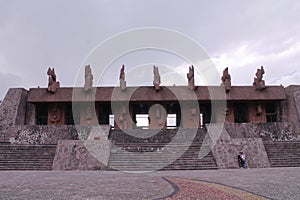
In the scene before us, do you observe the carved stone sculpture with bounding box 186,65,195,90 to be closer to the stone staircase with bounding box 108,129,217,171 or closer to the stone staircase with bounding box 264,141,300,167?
the stone staircase with bounding box 108,129,217,171

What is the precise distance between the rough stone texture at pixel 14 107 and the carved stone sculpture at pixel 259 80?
1849 cm

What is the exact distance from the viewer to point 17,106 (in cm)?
2217

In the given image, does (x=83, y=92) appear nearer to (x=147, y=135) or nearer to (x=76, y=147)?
(x=147, y=135)

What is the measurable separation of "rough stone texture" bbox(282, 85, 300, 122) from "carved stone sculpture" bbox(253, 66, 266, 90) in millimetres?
2508

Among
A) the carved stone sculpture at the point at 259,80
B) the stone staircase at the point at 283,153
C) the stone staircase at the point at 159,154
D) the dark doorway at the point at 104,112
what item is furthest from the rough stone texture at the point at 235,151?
the dark doorway at the point at 104,112

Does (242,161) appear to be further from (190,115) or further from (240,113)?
(240,113)

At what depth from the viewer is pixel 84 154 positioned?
1392 centimetres

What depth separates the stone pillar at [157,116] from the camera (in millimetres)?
23281

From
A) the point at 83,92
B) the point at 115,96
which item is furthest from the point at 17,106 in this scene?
the point at 115,96

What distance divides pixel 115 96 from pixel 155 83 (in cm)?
324

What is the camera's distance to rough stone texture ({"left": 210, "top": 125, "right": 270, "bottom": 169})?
13.5 m

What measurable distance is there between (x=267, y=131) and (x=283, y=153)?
3.07m

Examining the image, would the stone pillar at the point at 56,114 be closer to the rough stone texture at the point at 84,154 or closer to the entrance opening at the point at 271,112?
the rough stone texture at the point at 84,154

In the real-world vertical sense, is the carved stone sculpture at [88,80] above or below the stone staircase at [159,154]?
above
